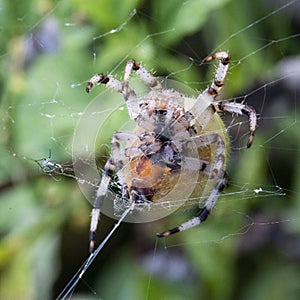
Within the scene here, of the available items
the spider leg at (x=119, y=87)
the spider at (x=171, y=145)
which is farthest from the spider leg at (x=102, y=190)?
the spider leg at (x=119, y=87)

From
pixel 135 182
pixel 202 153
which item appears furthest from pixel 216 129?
pixel 135 182

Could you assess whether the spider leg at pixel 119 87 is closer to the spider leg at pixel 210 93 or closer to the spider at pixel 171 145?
the spider at pixel 171 145

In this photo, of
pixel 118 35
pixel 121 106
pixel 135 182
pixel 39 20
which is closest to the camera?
pixel 135 182

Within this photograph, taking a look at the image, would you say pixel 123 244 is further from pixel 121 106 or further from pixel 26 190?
pixel 121 106

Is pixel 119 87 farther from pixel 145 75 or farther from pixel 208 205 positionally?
pixel 208 205

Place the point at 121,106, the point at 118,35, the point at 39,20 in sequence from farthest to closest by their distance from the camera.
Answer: the point at 39,20
the point at 118,35
the point at 121,106

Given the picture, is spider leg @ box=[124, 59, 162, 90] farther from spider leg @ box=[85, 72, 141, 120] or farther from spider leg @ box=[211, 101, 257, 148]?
spider leg @ box=[211, 101, 257, 148]
